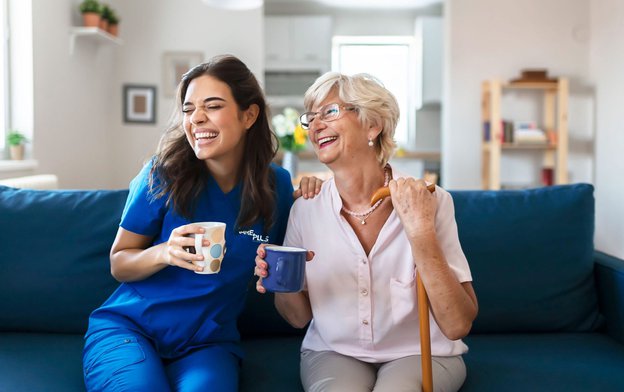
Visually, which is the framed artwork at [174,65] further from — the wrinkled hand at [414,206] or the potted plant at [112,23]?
the wrinkled hand at [414,206]

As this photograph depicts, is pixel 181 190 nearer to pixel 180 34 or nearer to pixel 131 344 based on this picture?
pixel 131 344

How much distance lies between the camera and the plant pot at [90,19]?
4816mm

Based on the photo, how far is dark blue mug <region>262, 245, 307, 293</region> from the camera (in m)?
1.37

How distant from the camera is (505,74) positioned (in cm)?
589

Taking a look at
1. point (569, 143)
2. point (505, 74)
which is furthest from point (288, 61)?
point (569, 143)

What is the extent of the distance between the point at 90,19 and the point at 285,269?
13.4ft

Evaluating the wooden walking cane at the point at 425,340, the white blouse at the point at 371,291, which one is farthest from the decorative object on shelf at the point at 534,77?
the wooden walking cane at the point at 425,340

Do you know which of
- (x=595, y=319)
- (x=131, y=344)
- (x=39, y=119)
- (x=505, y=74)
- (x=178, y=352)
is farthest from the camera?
(x=505, y=74)

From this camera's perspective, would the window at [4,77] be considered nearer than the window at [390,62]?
Yes

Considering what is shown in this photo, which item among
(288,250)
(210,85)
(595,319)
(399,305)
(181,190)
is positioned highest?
(210,85)

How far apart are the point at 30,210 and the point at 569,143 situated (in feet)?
16.7

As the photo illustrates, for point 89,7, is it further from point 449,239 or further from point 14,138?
point 449,239

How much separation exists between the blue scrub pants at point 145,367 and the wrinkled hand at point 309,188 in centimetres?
45

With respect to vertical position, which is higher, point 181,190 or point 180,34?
point 180,34
